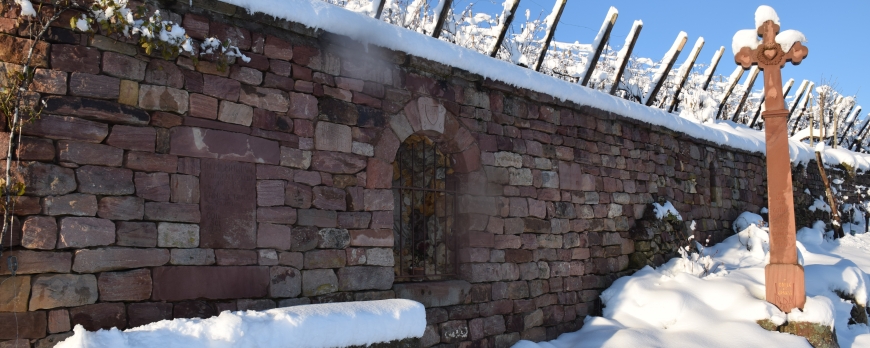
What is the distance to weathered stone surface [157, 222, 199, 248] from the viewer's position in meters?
3.68

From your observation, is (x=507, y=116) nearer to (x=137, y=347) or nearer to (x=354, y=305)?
(x=354, y=305)

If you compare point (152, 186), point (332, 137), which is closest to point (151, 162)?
point (152, 186)

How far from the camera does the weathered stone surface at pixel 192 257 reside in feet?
Result: 12.2

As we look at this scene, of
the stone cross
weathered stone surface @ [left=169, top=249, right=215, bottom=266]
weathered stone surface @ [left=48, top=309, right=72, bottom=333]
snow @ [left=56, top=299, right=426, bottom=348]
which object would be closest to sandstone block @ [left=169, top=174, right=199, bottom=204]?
weathered stone surface @ [left=169, top=249, right=215, bottom=266]

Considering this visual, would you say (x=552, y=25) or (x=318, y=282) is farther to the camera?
(x=552, y=25)

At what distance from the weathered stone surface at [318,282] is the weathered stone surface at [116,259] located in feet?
3.09

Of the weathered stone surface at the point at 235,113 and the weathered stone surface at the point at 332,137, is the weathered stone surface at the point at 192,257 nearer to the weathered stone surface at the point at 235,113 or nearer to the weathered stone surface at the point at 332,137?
the weathered stone surface at the point at 235,113

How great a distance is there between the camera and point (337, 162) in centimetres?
455

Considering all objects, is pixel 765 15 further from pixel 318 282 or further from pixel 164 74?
pixel 164 74

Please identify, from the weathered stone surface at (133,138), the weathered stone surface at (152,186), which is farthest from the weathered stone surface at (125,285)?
the weathered stone surface at (133,138)

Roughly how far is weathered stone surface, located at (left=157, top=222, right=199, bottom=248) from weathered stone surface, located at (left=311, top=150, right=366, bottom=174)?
37.5 inches

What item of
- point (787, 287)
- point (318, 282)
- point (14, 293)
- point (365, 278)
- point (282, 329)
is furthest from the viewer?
point (787, 287)

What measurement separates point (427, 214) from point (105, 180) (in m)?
3.04

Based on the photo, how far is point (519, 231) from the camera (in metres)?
5.87
